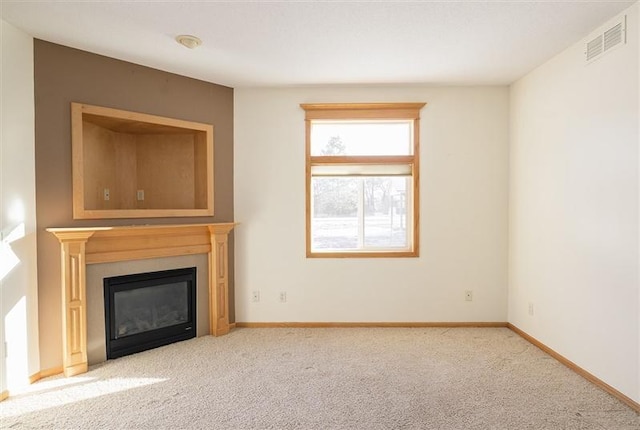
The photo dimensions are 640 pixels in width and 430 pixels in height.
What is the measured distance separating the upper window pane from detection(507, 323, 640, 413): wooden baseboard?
2174mm

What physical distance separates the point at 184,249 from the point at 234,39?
76.9 inches

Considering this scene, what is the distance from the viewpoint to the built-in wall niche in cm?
338

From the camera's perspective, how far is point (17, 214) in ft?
8.48

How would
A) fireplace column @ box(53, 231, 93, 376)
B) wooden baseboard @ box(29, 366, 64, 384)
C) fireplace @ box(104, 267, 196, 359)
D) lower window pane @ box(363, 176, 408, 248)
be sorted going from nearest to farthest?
wooden baseboard @ box(29, 366, 64, 384)
fireplace column @ box(53, 231, 93, 376)
fireplace @ box(104, 267, 196, 359)
lower window pane @ box(363, 176, 408, 248)

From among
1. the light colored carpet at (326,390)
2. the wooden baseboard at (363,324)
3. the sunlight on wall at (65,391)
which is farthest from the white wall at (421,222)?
the sunlight on wall at (65,391)

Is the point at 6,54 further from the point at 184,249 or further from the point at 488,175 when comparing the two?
the point at 488,175

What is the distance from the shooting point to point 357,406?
2.34 metres

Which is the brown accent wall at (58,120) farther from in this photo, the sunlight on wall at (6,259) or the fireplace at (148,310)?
the fireplace at (148,310)

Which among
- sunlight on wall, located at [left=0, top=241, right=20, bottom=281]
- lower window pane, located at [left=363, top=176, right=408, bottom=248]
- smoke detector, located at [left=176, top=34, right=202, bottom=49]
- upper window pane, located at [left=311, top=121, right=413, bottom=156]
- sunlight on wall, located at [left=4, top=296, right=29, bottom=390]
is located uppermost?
smoke detector, located at [left=176, top=34, right=202, bottom=49]

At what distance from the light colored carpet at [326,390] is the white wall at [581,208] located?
337 millimetres

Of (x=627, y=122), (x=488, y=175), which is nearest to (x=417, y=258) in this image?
(x=488, y=175)

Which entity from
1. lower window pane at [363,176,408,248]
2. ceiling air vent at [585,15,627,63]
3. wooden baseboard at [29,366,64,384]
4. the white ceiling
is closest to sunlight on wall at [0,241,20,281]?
wooden baseboard at [29,366,64,384]

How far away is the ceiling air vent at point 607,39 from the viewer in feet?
7.80

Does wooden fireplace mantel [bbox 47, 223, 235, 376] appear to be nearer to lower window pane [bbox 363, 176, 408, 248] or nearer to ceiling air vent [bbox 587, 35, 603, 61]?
lower window pane [bbox 363, 176, 408, 248]
